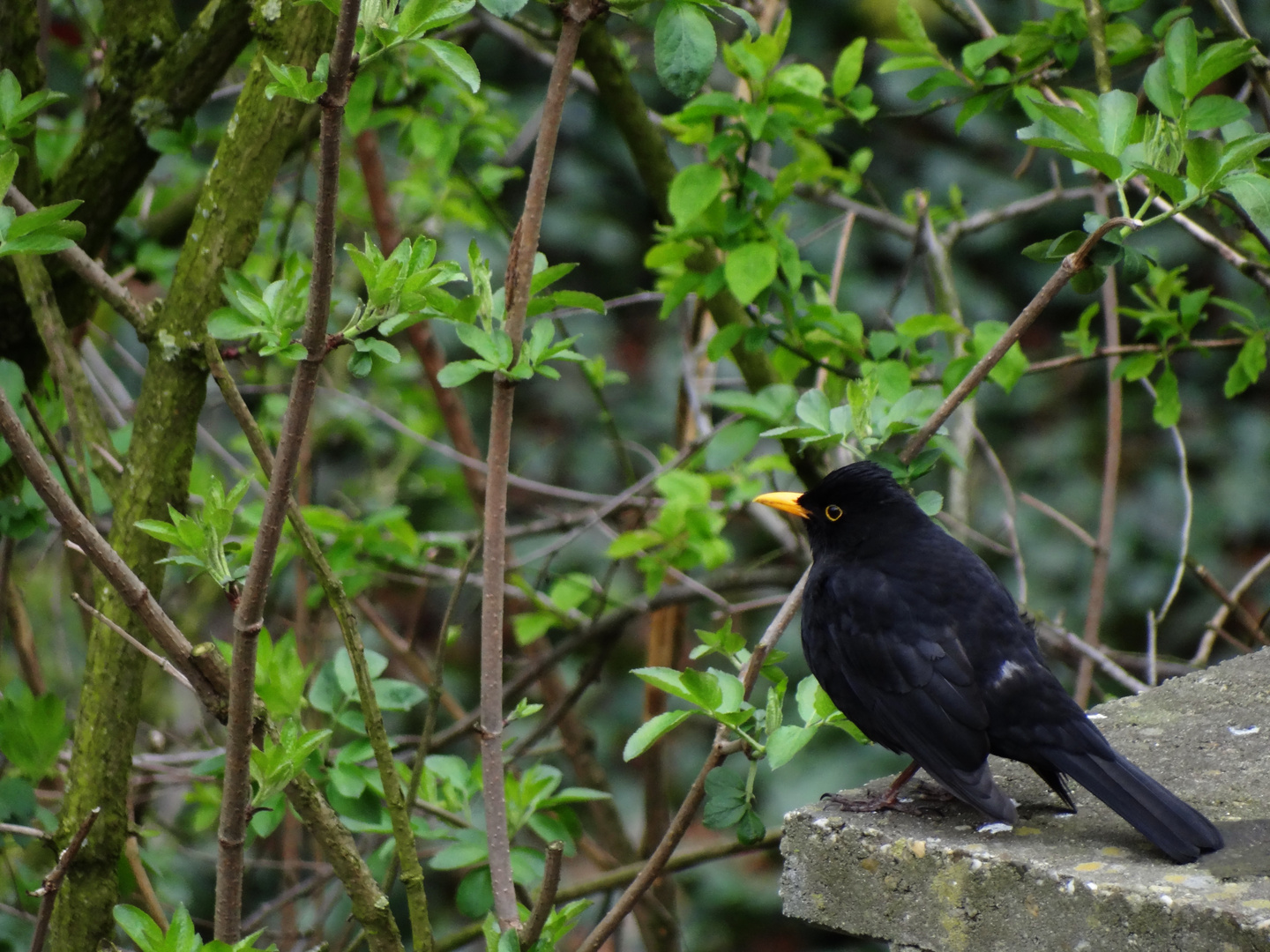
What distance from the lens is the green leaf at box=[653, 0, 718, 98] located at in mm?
1843

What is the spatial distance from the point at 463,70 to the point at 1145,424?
522cm

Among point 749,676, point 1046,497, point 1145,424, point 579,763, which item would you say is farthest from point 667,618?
point 1145,424

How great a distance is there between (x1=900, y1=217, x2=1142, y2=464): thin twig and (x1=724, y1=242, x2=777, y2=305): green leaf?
532 millimetres

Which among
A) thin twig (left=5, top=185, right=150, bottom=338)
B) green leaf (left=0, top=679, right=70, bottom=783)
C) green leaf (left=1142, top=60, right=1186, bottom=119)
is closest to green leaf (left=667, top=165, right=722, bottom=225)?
green leaf (left=1142, top=60, right=1186, bottom=119)

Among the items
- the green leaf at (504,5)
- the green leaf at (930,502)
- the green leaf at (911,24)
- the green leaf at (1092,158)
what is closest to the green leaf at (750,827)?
the green leaf at (930,502)

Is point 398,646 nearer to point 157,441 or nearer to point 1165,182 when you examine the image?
point 157,441

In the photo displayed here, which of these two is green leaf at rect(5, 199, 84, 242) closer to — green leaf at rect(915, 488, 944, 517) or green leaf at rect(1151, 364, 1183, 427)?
green leaf at rect(915, 488, 944, 517)

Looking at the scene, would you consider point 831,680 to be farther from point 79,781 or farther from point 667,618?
point 667,618

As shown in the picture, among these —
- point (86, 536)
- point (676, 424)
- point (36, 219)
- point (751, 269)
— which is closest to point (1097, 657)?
point (751, 269)

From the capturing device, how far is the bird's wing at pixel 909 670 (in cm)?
219

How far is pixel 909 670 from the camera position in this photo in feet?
7.75

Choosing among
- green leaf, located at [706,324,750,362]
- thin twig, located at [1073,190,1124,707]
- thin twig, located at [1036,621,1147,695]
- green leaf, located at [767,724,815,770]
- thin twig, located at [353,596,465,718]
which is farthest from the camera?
thin twig, located at [353,596,465,718]

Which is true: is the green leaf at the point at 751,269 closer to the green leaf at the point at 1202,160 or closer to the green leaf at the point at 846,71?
the green leaf at the point at 846,71

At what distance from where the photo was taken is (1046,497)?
20.0 feet
